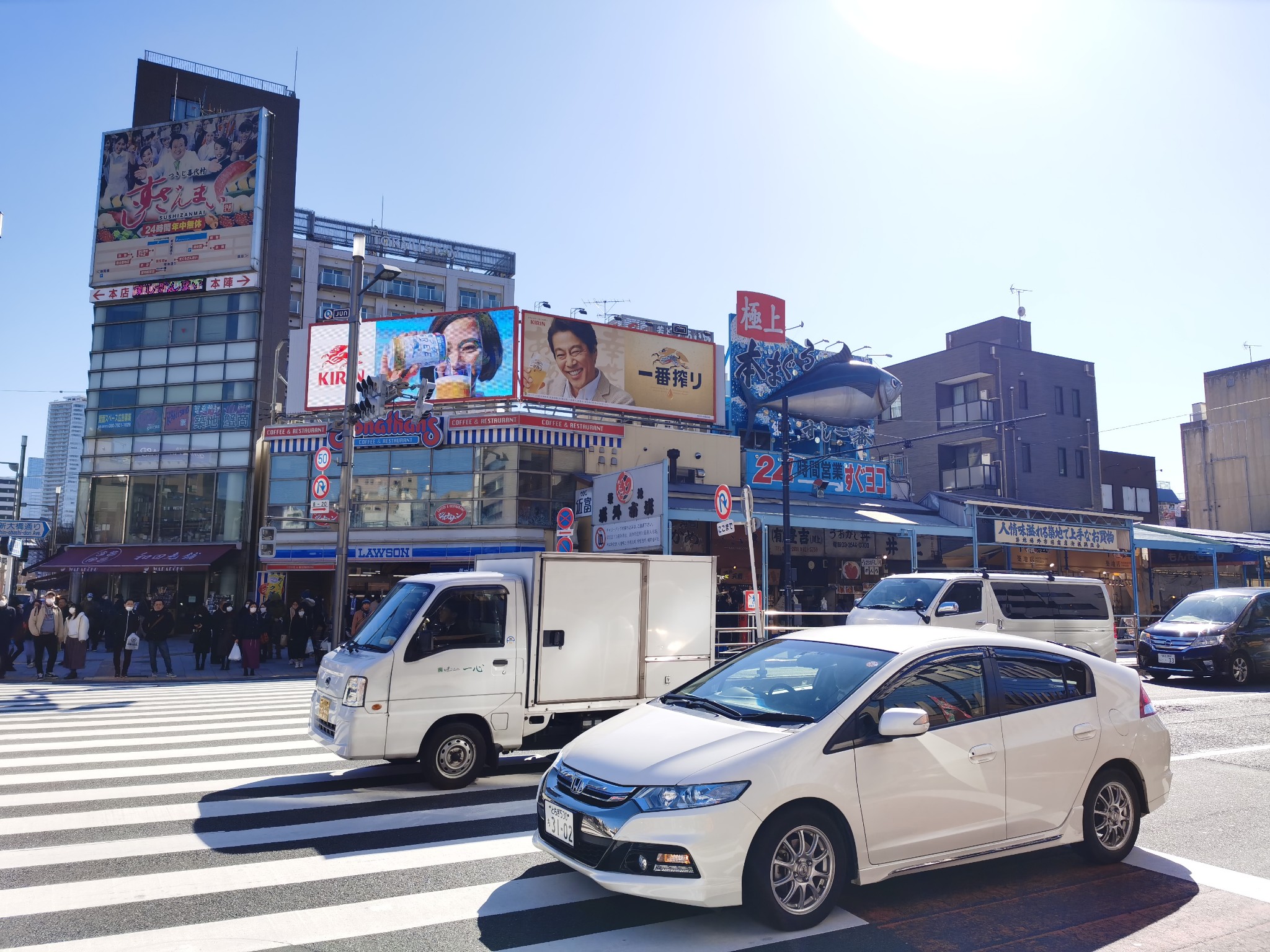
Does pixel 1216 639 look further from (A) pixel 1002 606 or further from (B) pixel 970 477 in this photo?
(B) pixel 970 477

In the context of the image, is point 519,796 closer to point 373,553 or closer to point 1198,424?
point 373,553

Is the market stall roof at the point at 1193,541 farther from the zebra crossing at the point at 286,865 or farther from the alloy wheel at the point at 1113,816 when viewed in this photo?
the zebra crossing at the point at 286,865

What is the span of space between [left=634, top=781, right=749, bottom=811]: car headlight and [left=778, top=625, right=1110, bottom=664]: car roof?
61.6 inches

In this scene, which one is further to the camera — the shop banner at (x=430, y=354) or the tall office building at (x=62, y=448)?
the tall office building at (x=62, y=448)

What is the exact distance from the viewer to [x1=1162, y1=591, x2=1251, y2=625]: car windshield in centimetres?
1766

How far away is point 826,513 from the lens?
94.0ft

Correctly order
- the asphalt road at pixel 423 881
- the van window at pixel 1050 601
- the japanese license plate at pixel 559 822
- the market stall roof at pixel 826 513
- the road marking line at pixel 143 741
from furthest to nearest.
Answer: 1. the market stall roof at pixel 826 513
2. the van window at pixel 1050 601
3. the road marking line at pixel 143 741
4. the japanese license plate at pixel 559 822
5. the asphalt road at pixel 423 881

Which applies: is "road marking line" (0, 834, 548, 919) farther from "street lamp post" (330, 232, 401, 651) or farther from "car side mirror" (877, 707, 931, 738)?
"street lamp post" (330, 232, 401, 651)

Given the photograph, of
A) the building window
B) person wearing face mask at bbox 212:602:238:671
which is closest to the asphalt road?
person wearing face mask at bbox 212:602:238:671

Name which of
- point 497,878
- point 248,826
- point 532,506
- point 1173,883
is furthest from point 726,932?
point 532,506

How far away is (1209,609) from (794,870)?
17121mm

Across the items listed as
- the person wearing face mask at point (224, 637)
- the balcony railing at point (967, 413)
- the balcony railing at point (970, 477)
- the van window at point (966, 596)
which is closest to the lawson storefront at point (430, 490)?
the person wearing face mask at point (224, 637)

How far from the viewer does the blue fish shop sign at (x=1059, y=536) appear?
28438mm

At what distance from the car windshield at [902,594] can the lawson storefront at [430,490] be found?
1505 cm
